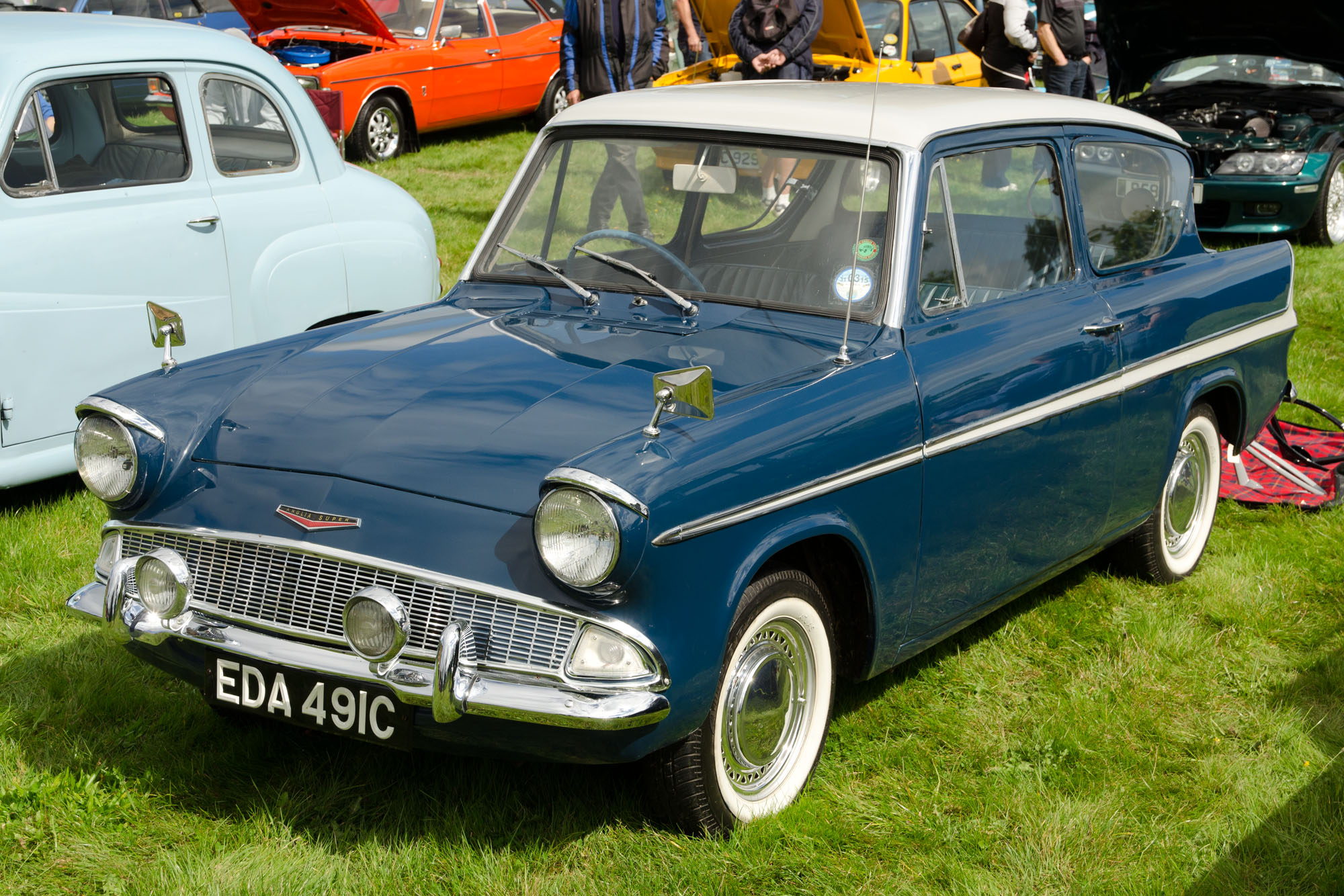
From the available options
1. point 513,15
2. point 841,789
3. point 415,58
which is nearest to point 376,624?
point 841,789

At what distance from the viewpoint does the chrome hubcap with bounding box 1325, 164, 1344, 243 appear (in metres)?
10.3

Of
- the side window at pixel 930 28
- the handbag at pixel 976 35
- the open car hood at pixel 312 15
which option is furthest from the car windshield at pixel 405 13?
the handbag at pixel 976 35

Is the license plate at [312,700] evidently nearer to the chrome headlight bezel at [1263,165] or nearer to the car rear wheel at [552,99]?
the chrome headlight bezel at [1263,165]

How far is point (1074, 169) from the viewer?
4.50 m

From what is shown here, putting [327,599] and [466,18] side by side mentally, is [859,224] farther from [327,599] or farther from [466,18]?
[466,18]

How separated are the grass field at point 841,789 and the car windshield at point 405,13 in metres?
9.62

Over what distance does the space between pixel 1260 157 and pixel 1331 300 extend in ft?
5.52

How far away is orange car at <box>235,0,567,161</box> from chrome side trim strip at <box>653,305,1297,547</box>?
28.2ft

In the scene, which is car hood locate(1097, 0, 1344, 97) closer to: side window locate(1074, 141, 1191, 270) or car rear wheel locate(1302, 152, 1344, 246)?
side window locate(1074, 141, 1191, 270)

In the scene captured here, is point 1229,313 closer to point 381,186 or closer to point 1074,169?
point 1074,169

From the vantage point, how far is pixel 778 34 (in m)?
9.86

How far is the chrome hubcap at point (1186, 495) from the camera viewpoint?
507 centimetres

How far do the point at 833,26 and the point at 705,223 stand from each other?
782cm

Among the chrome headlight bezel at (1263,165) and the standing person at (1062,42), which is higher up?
the standing person at (1062,42)
